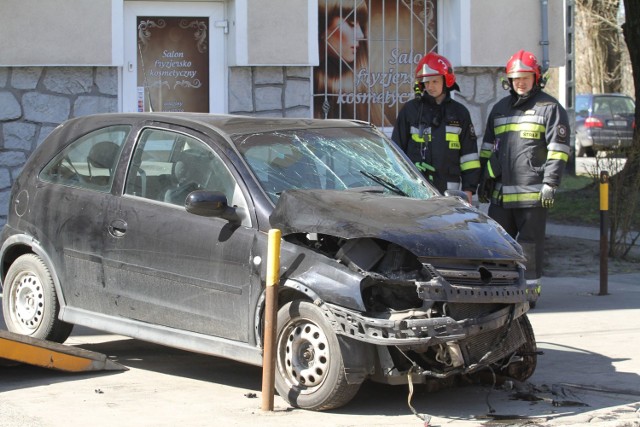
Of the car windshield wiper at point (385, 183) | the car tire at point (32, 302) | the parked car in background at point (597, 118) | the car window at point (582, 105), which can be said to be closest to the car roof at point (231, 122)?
the car windshield wiper at point (385, 183)

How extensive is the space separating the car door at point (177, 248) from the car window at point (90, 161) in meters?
0.21

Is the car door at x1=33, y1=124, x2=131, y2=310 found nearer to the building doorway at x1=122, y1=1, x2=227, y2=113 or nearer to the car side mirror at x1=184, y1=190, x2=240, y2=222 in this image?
the car side mirror at x1=184, y1=190, x2=240, y2=222

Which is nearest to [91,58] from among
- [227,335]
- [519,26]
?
[519,26]

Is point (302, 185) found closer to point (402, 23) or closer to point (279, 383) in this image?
point (279, 383)

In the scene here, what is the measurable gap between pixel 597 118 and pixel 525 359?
2327cm

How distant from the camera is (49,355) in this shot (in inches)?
266

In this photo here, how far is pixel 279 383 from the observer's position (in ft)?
20.6

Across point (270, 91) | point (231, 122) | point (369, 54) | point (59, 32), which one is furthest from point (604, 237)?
point (59, 32)

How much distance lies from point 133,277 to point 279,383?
126 cm

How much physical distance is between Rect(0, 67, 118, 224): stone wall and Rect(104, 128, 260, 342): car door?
175 inches

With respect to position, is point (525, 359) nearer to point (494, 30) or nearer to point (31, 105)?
point (31, 105)

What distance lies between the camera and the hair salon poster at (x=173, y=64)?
12.0 meters

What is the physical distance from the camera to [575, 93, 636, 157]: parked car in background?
28141mm

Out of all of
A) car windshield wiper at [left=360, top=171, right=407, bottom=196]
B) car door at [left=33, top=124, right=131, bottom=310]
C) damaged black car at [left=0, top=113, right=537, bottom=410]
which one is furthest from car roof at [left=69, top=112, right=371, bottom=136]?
car windshield wiper at [left=360, top=171, right=407, bottom=196]
